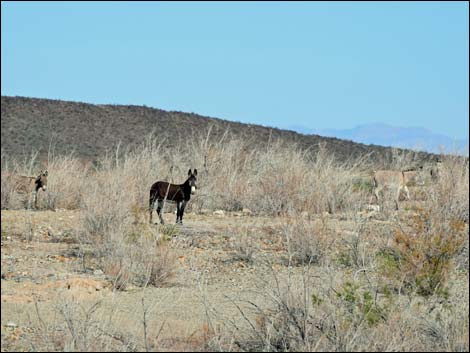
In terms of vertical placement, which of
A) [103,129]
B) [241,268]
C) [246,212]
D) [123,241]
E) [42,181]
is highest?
[103,129]

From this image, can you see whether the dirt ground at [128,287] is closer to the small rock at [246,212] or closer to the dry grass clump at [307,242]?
the dry grass clump at [307,242]

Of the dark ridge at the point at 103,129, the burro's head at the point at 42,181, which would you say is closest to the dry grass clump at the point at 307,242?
the burro's head at the point at 42,181

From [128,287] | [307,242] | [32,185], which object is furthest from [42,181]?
[128,287]

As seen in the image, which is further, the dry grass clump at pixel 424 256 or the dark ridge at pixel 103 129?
the dark ridge at pixel 103 129

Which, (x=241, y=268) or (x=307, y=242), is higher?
(x=307, y=242)

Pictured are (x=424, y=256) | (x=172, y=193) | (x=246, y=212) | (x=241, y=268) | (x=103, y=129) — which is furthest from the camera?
(x=103, y=129)

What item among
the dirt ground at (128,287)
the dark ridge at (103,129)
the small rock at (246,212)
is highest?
the dark ridge at (103,129)

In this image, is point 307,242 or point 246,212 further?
point 246,212

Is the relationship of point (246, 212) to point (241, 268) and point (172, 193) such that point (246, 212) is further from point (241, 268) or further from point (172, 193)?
point (241, 268)

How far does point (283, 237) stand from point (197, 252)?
6.35ft

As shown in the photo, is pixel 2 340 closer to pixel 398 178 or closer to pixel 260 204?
pixel 260 204

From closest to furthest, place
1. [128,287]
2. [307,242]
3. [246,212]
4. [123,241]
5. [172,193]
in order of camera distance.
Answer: [128,287] → [123,241] → [307,242] → [172,193] → [246,212]

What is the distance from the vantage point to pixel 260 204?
22906 millimetres

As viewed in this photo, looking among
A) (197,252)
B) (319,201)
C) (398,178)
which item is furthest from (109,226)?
(398,178)
